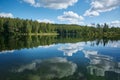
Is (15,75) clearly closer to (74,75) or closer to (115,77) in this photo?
(74,75)

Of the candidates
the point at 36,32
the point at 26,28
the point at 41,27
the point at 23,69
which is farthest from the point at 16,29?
the point at 23,69

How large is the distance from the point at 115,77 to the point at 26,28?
411 ft

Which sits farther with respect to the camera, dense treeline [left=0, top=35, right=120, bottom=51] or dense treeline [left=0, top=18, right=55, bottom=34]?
dense treeline [left=0, top=18, right=55, bottom=34]

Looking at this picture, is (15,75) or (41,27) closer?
(15,75)

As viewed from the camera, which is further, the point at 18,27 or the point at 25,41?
the point at 18,27

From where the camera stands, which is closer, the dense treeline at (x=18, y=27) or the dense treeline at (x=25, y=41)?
the dense treeline at (x=25, y=41)

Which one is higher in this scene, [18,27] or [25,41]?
[18,27]

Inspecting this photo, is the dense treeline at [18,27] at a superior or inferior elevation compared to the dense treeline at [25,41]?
superior

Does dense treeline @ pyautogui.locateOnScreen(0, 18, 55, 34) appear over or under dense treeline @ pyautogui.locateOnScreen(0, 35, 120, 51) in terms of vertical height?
over

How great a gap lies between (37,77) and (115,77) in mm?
8673

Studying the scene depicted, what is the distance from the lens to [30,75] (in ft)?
79.5

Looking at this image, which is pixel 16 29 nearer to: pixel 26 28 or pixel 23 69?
pixel 26 28

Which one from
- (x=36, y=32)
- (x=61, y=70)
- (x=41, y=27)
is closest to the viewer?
(x=61, y=70)

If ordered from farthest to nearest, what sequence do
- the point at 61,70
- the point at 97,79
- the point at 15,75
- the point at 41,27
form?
the point at 41,27, the point at 61,70, the point at 15,75, the point at 97,79
